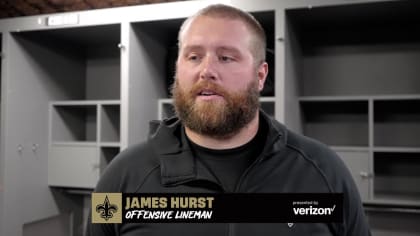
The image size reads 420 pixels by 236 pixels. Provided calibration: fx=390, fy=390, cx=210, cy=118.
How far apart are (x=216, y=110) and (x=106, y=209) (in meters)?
0.32

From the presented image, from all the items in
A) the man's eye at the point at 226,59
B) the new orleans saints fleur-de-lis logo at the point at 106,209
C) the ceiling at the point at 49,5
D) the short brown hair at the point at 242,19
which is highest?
the ceiling at the point at 49,5

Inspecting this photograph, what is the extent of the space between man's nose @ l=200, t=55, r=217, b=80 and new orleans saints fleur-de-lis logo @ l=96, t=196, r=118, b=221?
0.34 m

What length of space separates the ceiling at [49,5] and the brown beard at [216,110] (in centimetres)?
108

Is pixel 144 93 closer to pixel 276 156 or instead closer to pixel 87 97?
pixel 87 97

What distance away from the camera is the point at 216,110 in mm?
836

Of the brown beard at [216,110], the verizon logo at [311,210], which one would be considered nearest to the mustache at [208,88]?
the brown beard at [216,110]

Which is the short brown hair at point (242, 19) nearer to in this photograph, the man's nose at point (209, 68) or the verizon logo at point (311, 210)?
the man's nose at point (209, 68)

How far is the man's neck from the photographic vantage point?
2.89 feet

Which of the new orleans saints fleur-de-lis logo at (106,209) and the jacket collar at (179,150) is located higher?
the jacket collar at (179,150)

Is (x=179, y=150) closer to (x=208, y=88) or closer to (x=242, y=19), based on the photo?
(x=208, y=88)

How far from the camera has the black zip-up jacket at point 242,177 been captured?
2.63ft

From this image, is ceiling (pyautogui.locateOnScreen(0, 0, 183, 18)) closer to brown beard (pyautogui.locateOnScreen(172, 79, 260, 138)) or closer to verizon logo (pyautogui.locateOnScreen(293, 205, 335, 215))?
brown beard (pyautogui.locateOnScreen(172, 79, 260, 138))

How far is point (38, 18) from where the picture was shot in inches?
75.4

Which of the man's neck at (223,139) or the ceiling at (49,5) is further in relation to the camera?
the ceiling at (49,5)
